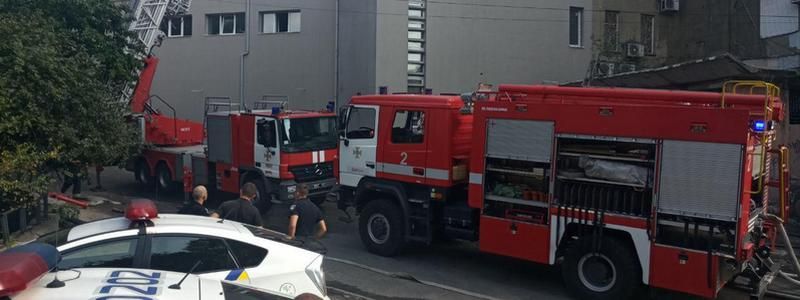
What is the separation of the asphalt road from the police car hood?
5.06 meters

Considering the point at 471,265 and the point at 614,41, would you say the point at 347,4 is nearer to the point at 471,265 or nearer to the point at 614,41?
the point at 614,41

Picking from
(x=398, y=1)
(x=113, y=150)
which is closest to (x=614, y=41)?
(x=398, y=1)

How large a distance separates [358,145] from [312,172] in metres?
3.85

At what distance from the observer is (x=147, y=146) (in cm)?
1966

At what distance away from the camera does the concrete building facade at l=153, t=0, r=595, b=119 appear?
934 inches

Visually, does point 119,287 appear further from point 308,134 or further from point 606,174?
point 308,134

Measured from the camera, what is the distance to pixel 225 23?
2903 cm

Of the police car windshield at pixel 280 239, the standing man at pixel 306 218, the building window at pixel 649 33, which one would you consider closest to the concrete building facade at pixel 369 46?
the building window at pixel 649 33

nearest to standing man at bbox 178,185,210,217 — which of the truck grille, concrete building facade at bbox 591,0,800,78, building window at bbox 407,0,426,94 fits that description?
the truck grille

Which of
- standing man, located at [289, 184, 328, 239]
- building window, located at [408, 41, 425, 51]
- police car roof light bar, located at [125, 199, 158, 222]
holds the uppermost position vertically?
building window, located at [408, 41, 425, 51]

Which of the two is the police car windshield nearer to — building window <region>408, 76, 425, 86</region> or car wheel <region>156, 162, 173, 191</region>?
car wheel <region>156, 162, 173, 191</region>

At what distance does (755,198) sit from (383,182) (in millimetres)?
5334

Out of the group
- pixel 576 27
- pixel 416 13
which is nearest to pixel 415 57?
pixel 416 13

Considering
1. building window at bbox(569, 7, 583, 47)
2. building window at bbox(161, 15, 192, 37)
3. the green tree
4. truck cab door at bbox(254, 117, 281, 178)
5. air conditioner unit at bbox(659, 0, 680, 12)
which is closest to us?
the green tree
